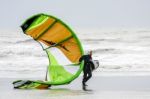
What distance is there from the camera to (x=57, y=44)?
47.8ft

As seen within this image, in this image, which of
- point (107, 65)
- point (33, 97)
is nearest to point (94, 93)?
point (33, 97)

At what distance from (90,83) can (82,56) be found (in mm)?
1920

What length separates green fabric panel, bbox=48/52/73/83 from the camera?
1458 cm

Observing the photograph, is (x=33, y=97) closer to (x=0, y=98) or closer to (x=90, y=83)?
(x=0, y=98)

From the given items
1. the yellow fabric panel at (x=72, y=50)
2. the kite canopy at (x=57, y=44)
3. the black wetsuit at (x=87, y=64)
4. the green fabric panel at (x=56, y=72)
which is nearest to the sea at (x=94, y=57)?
the green fabric panel at (x=56, y=72)

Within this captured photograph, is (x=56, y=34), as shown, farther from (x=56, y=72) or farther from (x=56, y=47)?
(x=56, y=72)

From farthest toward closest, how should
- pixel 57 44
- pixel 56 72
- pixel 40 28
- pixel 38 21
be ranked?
1. pixel 56 72
2. pixel 57 44
3. pixel 40 28
4. pixel 38 21

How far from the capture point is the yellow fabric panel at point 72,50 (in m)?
14.4

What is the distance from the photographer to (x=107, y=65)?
901 inches

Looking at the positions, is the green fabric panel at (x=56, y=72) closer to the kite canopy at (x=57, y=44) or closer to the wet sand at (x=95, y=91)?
the kite canopy at (x=57, y=44)

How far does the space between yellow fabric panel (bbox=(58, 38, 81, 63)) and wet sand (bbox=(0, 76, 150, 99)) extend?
779 millimetres

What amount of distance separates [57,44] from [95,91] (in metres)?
2.03

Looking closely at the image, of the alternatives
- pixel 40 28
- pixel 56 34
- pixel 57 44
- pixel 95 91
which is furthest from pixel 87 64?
pixel 40 28

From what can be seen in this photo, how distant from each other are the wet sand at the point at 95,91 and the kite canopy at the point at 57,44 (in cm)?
36
